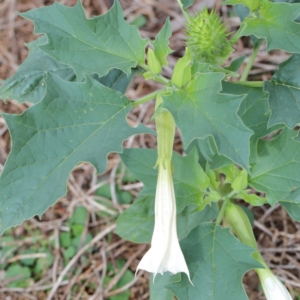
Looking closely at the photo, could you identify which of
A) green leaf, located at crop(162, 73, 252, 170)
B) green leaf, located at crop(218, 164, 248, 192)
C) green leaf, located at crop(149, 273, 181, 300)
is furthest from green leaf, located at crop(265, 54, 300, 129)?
green leaf, located at crop(149, 273, 181, 300)

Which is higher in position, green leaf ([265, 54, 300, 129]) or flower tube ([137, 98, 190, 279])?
green leaf ([265, 54, 300, 129])

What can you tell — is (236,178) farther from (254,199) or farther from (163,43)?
(163,43)

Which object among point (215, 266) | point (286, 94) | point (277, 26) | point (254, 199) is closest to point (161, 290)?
point (215, 266)

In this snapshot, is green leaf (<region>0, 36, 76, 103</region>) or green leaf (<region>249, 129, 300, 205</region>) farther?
green leaf (<region>0, 36, 76, 103</region>)

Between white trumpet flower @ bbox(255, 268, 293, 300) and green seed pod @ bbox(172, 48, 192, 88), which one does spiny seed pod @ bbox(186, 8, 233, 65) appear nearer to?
green seed pod @ bbox(172, 48, 192, 88)

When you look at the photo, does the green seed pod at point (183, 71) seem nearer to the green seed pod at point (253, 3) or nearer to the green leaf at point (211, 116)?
the green leaf at point (211, 116)

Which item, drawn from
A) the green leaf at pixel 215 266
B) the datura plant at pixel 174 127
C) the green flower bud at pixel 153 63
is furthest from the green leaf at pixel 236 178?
the green flower bud at pixel 153 63

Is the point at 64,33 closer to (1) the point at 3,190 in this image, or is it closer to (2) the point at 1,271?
(1) the point at 3,190

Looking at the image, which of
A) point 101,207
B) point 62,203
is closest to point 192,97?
point 101,207
